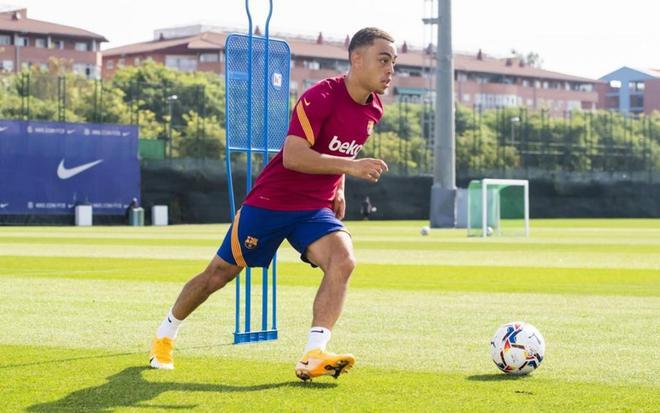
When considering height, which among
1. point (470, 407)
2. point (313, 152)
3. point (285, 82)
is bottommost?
point (470, 407)

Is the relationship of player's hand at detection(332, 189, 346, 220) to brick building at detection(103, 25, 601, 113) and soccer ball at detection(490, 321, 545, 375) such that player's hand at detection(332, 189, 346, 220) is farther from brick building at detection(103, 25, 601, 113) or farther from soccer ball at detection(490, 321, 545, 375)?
brick building at detection(103, 25, 601, 113)

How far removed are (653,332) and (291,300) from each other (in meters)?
4.87

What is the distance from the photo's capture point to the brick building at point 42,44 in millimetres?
130500

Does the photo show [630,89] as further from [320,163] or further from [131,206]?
[320,163]

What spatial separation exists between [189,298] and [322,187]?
1.25 m

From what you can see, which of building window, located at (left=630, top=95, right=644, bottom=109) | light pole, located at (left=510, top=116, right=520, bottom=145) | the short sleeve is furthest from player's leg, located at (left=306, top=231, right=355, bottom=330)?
building window, located at (left=630, top=95, right=644, bottom=109)

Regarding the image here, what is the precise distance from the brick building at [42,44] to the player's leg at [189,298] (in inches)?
4690

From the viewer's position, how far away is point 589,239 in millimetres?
37375

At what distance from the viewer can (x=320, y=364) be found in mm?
7734

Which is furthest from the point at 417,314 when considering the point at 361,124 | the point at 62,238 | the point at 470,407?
the point at 62,238

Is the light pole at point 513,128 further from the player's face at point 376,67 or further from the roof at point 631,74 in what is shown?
the roof at point 631,74

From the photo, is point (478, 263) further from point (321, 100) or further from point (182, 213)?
point (182, 213)

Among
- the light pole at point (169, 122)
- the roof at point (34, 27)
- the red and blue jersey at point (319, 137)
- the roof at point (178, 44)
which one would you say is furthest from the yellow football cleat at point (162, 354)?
the roof at point (178, 44)

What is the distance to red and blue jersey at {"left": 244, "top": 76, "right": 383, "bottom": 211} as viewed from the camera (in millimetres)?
7961
